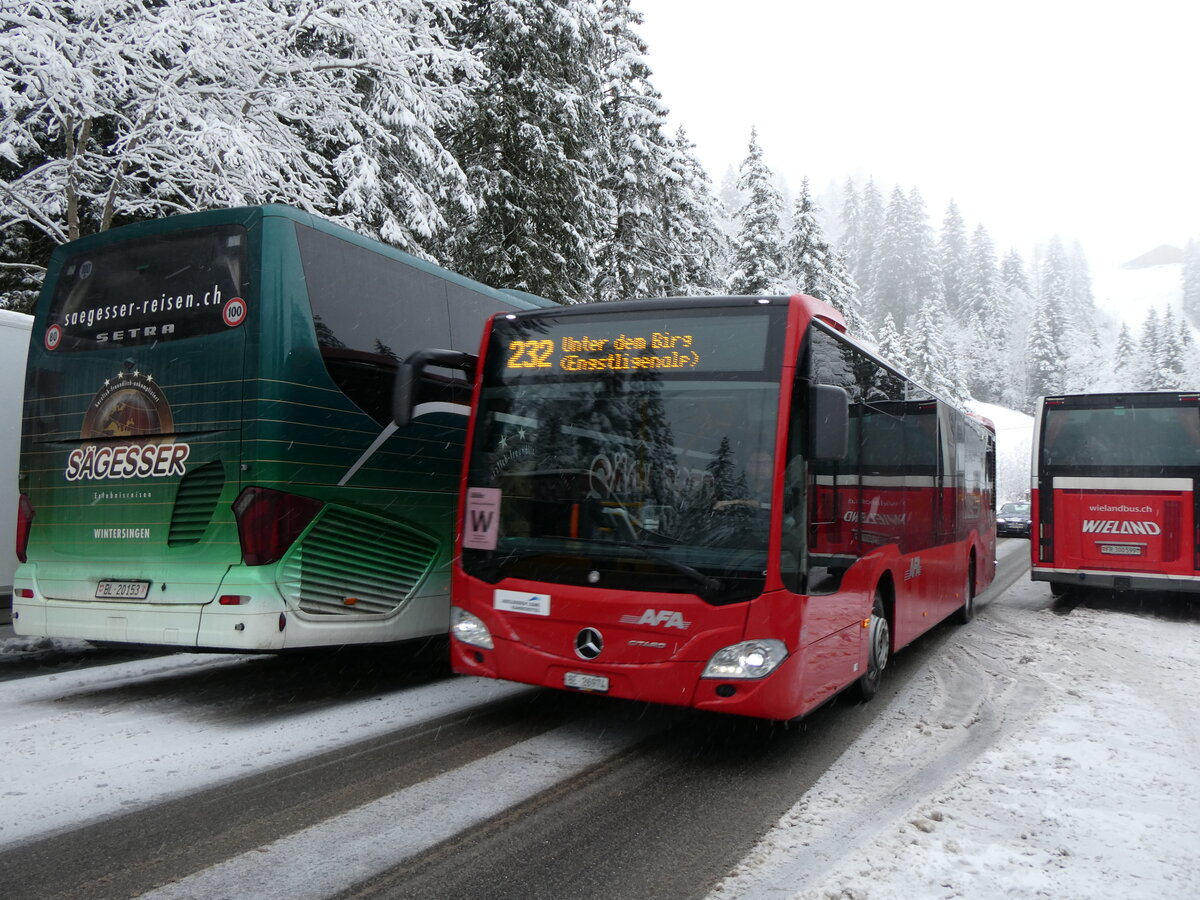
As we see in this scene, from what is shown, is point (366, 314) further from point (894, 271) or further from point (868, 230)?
point (868, 230)

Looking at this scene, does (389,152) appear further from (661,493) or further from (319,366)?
(661,493)

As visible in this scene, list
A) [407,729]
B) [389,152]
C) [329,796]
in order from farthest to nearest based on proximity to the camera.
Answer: [389,152], [407,729], [329,796]

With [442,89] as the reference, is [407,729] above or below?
below

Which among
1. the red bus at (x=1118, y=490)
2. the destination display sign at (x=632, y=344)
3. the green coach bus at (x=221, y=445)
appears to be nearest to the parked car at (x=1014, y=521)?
the red bus at (x=1118, y=490)

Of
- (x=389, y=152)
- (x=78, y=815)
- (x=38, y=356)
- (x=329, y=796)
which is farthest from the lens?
(x=389, y=152)

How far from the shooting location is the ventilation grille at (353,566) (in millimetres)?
6289

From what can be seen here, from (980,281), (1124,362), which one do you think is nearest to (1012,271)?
(980,281)

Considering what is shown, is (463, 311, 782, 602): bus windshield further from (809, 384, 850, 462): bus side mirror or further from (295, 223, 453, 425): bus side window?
(295, 223, 453, 425): bus side window

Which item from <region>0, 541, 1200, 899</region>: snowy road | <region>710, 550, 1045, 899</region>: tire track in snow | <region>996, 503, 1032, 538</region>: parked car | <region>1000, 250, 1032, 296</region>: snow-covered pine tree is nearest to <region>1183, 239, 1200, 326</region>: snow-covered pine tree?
<region>1000, 250, 1032, 296</region>: snow-covered pine tree

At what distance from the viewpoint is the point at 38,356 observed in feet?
23.5

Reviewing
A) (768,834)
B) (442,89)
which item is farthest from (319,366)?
(442,89)

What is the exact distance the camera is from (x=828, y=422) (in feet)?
17.5

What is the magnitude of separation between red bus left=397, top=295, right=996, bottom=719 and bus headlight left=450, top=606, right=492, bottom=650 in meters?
0.01

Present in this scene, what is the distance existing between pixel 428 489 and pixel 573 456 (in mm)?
2298
